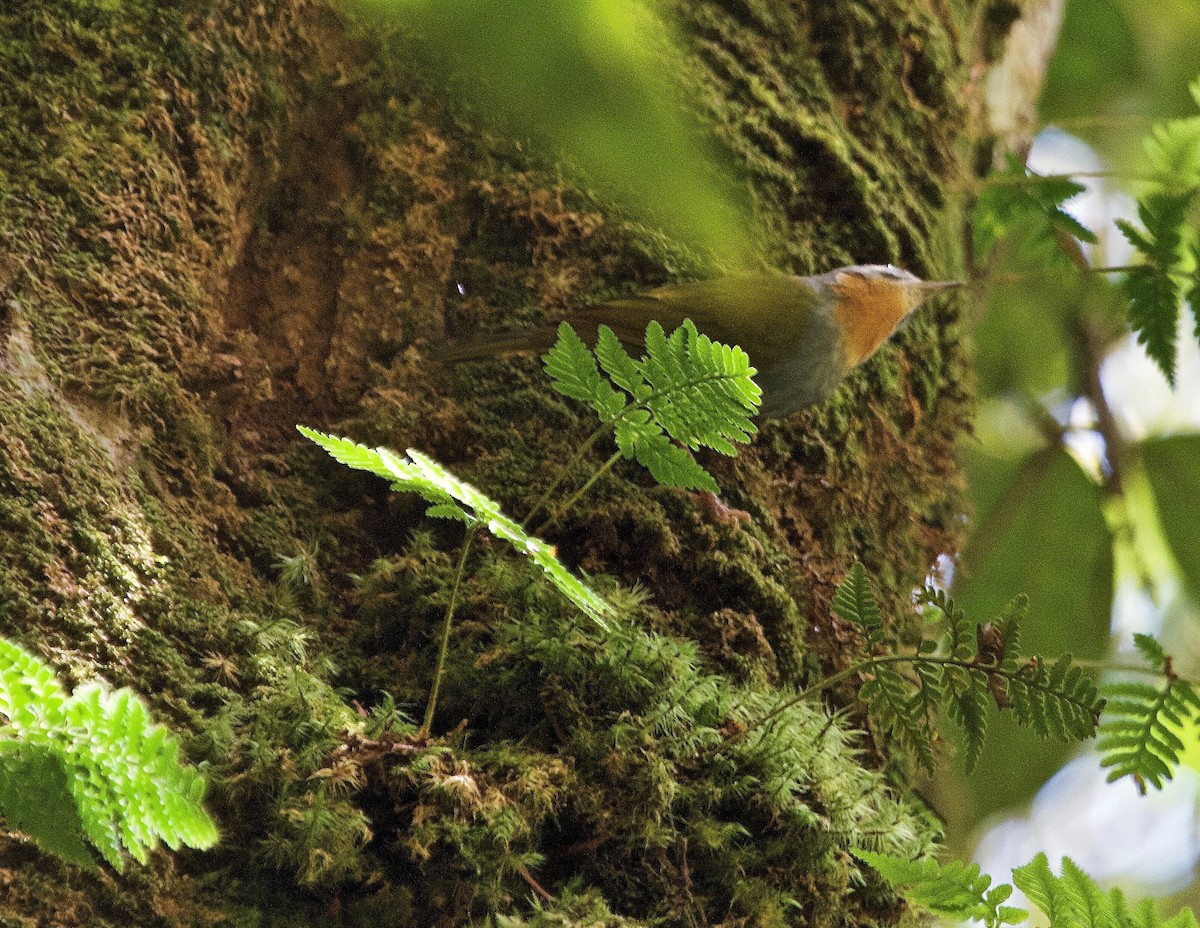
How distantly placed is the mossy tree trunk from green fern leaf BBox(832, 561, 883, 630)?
251mm

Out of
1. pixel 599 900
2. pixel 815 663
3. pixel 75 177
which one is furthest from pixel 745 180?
pixel 599 900

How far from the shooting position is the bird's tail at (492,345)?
2273mm

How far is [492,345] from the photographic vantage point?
2270 millimetres

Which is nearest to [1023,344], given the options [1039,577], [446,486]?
[1039,577]

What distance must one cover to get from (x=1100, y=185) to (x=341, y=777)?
18.4 ft

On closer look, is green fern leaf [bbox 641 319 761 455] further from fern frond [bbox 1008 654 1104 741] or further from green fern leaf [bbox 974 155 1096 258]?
green fern leaf [bbox 974 155 1096 258]

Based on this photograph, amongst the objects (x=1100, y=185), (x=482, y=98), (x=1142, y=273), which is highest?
(x=1100, y=185)

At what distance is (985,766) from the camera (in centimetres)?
477

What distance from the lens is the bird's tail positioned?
7.46ft

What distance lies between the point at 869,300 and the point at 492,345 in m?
1.05

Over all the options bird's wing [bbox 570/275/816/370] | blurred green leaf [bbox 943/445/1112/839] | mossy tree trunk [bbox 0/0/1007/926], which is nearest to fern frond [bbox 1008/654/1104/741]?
mossy tree trunk [bbox 0/0/1007/926]

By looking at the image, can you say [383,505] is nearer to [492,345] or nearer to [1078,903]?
[492,345]

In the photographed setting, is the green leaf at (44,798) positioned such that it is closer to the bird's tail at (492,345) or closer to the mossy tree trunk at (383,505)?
the mossy tree trunk at (383,505)

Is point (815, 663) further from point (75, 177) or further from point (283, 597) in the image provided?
point (75, 177)
